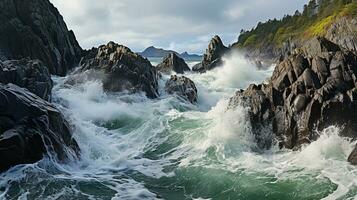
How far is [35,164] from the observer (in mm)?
19172

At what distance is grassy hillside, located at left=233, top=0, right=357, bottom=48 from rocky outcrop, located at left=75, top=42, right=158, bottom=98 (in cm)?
6665

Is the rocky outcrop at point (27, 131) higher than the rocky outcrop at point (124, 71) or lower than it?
lower

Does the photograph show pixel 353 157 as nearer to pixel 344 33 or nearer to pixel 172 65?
pixel 172 65

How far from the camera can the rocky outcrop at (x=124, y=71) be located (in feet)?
134

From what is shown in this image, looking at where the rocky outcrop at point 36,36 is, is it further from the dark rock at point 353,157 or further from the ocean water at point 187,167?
the dark rock at point 353,157

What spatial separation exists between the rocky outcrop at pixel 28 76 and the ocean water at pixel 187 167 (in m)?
3.22

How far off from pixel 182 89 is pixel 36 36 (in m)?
15.5

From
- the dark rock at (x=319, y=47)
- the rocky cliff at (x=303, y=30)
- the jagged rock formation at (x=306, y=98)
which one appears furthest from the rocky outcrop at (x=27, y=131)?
the rocky cliff at (x=303, y=30)

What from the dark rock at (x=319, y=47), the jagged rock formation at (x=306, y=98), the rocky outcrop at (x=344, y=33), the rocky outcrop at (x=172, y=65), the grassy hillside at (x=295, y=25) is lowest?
the jagged rock formation at (x=306, y=98)

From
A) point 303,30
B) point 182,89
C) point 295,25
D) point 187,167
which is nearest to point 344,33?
point 303,30

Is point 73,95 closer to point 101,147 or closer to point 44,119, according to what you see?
point 101,147

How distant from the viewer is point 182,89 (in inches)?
1686

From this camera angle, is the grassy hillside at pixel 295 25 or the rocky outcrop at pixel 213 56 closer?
the rocky outcrop at pixel 213 56

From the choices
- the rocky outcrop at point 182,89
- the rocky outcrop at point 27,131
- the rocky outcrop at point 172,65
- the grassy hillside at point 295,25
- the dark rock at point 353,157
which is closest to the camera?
the rocky outcrop at point 27,131
